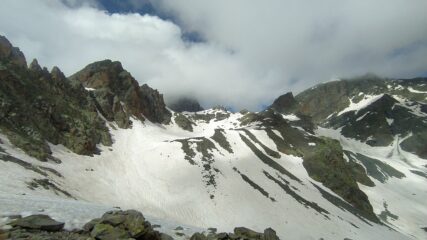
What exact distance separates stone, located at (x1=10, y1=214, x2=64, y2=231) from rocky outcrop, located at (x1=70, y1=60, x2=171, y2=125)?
6708 cm

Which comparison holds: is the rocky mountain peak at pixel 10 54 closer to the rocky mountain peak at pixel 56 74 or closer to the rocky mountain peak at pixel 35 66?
the rocky mountain peak at pixel 35 66

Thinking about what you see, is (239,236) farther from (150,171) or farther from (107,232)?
(150,171)

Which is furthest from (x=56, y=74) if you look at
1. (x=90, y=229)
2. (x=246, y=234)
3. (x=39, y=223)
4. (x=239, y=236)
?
(x=39, y=223)

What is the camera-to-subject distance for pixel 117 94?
99500 mm

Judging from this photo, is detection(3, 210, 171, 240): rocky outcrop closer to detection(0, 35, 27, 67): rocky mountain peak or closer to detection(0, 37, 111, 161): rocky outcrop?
detection(0, 37, 111, 161): rocky outcrop

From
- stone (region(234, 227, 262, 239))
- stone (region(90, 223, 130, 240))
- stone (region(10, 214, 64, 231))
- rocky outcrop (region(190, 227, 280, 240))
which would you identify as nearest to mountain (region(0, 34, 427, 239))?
stone (region(10, 214, 64, 231))

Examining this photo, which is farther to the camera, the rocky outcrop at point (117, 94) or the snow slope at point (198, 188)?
the rocky outcrop at point (117, 94)

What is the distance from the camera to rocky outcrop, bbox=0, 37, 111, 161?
161 ft

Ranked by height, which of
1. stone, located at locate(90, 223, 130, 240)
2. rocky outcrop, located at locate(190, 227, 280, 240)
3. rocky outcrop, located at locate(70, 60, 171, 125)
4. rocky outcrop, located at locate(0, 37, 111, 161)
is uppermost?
rocky outcrop, located at locate(70, 60, 171, 125)

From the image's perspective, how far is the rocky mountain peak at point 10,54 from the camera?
6356 centimetres

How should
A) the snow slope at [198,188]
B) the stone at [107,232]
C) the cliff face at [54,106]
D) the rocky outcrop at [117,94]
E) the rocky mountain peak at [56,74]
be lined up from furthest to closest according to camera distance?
the rocky outcrop at [117,94] → the rocky mountain peak at [56,74] → the cliff face at [54,106] → the snow slope at [198,188] → the stone at [107,232]

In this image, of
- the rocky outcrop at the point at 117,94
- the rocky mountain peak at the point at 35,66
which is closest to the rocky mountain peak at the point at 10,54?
the rocky mountain peak at the point at 35,66

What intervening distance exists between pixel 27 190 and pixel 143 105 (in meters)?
76.8

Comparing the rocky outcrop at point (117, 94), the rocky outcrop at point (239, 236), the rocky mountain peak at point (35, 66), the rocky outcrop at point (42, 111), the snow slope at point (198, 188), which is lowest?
the rocky outcrop at point (239, 236)
